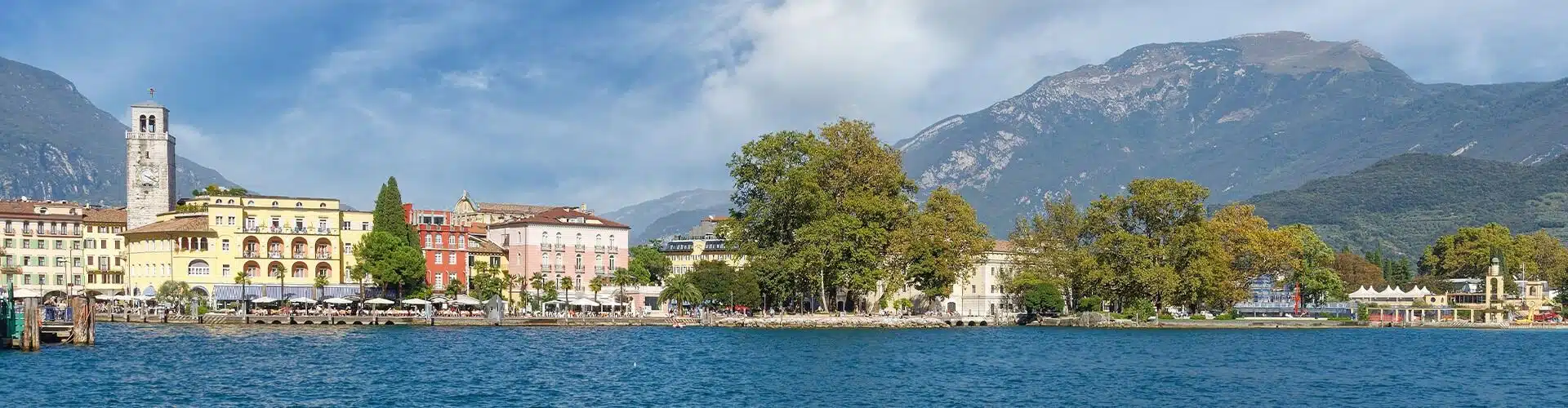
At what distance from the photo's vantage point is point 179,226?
95.1 metres

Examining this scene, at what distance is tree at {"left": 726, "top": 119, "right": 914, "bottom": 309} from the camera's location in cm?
8500

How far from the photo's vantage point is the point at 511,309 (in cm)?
10175

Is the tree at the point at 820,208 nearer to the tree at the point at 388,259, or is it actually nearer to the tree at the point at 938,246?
the tree at the point at 938,246

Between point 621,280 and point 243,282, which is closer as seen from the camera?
point 243,282

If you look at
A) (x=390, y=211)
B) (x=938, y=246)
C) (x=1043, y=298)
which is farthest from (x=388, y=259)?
(x=1043, y=298)

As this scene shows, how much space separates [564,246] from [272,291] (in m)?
23.9

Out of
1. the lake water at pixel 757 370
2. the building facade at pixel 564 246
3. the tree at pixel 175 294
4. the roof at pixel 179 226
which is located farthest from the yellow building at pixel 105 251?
the lake water at pixel 757 370

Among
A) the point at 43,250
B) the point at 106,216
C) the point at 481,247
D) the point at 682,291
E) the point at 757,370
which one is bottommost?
the point at 757,370

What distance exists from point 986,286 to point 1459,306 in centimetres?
3826

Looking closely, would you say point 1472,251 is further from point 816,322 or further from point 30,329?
point 30,329

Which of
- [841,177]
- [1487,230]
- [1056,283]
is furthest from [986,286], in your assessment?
[1487,230]

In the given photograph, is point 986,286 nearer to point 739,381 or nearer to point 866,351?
point 866,351

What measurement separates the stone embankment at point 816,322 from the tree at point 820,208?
1688mm

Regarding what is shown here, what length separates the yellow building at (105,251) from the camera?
10262 centimetres
